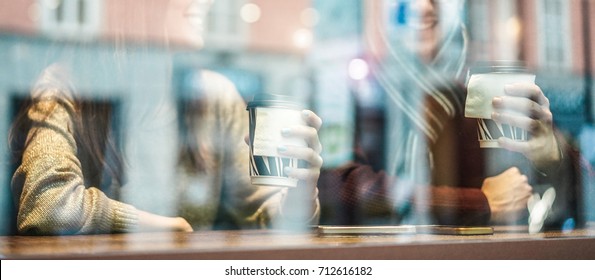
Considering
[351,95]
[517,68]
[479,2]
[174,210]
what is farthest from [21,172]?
[351,95]

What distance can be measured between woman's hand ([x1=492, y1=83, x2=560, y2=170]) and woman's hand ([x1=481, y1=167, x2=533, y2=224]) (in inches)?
9.1

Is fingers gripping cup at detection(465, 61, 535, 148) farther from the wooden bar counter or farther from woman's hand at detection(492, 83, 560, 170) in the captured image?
the wooden bar counter

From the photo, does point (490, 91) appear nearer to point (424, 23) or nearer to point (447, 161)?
point (447, 161)

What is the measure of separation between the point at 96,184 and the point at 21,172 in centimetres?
16

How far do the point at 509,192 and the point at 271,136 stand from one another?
0.62m

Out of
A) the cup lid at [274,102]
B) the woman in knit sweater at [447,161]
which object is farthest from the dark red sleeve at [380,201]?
the cup lid at [274,102]

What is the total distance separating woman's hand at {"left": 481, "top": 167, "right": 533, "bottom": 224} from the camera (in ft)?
3.77

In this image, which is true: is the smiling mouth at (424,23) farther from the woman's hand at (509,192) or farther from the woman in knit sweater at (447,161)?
the woman's hand at (509,192)

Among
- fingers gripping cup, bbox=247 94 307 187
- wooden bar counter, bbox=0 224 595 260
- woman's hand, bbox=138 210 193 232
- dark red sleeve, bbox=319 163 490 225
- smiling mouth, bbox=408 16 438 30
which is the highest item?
smiling mouth, bbox=408 16 438 30

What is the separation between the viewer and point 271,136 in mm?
825

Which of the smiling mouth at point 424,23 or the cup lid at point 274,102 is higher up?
the smiling mouth at point 424,23

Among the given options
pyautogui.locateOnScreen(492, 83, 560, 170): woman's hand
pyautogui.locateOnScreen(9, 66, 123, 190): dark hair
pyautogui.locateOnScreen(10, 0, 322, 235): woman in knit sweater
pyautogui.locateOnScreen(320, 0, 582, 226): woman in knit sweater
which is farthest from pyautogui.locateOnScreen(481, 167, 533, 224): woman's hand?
pyautogui.locateOnScreen(9, 66, 123, 190): dark hair

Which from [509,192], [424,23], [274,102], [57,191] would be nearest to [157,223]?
[57,191]

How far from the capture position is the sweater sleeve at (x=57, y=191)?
3.62ft
